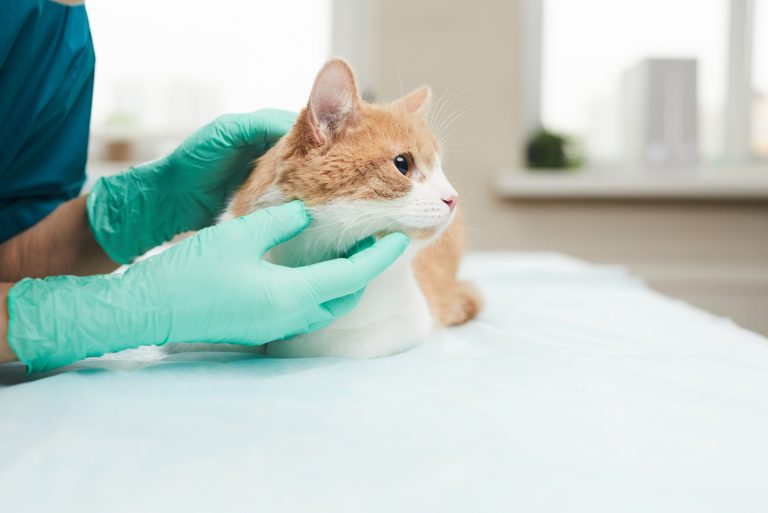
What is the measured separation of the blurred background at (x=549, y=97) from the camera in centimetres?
289

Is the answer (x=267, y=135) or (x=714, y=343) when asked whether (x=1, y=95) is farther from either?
(x=714, y=343)

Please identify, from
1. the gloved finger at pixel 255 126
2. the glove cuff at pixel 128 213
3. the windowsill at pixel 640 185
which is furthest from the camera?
the windowsill at pixel 640 185

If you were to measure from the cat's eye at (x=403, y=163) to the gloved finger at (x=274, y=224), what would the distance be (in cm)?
16

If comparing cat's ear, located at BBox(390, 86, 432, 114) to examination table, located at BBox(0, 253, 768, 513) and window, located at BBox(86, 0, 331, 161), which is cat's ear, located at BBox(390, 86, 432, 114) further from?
window, located at BBox(86, 0, 331, 161)

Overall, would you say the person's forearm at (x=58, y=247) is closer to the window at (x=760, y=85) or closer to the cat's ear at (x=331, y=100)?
the cat's ear at (x=331, y=100)

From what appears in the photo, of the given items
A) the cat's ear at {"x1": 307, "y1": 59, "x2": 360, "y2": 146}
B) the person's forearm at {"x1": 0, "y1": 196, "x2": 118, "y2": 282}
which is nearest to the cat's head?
the cat's ear at {"x1": 307, "y1": 59, "x2": 360, "y2": 146}

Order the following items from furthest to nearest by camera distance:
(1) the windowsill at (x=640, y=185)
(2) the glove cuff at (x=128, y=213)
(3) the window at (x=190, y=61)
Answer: (3) the window at (x=190, y=61) < (1) the windowsill at (x=640, y=185) < (2) the glove cuff at (x=128, y=213)

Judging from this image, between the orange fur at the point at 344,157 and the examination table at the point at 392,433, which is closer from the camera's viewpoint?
the examination table at the point at 392,433

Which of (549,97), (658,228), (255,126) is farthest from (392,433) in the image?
(549,97)

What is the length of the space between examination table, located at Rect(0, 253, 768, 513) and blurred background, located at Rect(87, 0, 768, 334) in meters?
2.11

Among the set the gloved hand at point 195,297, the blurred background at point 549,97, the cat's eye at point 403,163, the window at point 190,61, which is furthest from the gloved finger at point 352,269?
the window at point 190,61

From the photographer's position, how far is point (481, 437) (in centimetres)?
60

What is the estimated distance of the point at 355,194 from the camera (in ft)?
2.86

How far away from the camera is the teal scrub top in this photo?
0.93 metres
